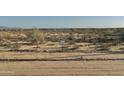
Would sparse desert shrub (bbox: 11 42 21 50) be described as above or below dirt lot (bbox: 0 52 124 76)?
above

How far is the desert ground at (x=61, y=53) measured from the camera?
11023 millimetres

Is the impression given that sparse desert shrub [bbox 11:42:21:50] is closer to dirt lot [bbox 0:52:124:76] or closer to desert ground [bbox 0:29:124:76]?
desert ground [bbox 0:29:124:76]

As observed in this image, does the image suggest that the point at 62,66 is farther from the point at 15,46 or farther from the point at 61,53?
the point at 15,46

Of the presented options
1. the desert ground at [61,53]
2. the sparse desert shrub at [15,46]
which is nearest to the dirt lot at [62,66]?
the desert ground at [61,53]

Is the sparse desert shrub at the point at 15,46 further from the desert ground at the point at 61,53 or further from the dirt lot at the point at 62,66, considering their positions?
the dirt lot at the point at 62,66

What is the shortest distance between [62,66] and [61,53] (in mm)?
267

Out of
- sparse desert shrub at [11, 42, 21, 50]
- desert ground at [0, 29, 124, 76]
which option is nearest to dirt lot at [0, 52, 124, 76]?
desert ground at [0, 29, 124, 76]

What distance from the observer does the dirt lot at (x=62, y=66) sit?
1101cm

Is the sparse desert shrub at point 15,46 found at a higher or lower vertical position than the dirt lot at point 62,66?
higher

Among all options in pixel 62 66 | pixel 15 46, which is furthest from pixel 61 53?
pixel 15 46

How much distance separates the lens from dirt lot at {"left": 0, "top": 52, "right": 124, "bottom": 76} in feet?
36.1
